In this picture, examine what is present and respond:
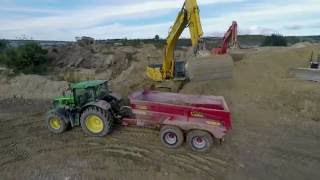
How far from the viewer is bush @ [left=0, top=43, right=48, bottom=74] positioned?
853 inches

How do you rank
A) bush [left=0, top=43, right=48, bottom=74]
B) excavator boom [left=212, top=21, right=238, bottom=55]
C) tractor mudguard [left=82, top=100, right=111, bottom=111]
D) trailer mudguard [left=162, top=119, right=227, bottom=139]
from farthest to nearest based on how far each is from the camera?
bush [left=0, top=43, right=48, bottom=74], excavator boom [left=212, top=21, right=238, bottom=55], tractor mudguard [left=82, top=100, right=111, bottom=111], trailer mudguard [left=162, top=119, right=227, bottom=139]

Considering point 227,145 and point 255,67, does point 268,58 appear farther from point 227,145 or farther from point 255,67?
point 227,145

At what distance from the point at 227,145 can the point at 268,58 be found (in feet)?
34.9

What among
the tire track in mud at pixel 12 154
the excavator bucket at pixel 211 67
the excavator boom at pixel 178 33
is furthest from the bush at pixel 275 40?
the tire track in mud at pixel 12 154

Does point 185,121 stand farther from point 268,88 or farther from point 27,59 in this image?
point 27,59

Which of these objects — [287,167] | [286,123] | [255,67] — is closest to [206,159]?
[287,167]

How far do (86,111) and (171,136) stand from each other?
8.21 ft

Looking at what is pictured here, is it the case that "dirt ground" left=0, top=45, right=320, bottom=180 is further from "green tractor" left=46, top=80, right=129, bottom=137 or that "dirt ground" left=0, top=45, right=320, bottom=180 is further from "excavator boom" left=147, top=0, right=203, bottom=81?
"excavator boom" left=147, top=0, right=203, bottom=81

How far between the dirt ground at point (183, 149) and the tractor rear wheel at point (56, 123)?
0.82 feet

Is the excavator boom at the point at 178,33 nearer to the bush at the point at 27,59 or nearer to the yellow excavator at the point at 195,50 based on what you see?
the yellow excavator at the point at 195,50

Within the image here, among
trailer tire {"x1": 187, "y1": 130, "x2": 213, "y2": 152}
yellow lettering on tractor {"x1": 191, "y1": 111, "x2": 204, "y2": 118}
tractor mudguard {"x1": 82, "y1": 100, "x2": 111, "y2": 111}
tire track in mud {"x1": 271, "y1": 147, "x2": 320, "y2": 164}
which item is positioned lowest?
tire track in mud {"x1": 271, "y1": 147, "x2": 320, "y2": 164}

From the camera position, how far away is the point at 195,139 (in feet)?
29.1

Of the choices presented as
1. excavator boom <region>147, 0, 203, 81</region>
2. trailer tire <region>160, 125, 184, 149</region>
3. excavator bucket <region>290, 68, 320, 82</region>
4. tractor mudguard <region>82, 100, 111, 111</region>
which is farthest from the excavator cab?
trailer tire <region>160, 125, 184, 149</region>

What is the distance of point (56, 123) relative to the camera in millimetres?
10312
